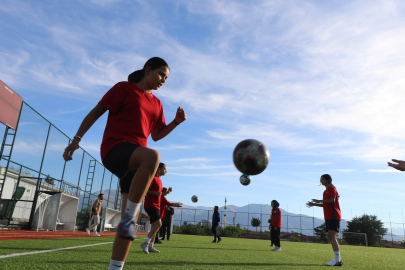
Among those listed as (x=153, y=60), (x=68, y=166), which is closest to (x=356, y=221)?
(x=68, y=166)

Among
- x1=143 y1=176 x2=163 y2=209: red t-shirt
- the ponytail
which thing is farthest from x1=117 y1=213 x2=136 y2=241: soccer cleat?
x1=143 y1=176 x2=163 y2=209: red t-shirt

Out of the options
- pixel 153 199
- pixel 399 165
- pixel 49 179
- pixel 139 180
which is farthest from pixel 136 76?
pixel 49 179

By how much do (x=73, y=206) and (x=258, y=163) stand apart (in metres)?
12.6

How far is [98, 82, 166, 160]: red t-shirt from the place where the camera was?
2.02 metres

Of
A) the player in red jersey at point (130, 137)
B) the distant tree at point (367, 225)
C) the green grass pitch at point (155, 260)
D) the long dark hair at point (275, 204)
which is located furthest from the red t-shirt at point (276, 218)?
the distant tree at point (367, 225)

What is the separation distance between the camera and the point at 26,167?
494 inches

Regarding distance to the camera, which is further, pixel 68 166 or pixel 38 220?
pixel 68 166

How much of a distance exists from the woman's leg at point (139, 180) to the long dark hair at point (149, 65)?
0.84m

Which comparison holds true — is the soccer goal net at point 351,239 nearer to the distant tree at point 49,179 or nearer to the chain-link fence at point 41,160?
the chain-link fence at point 41,160

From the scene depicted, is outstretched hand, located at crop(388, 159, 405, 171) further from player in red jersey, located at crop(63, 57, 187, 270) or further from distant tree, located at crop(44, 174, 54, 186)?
distant tree, located at crop(44, 174, 54, 186)

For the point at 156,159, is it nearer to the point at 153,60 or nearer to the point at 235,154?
the point at 153,60

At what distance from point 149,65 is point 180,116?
0.70 meters

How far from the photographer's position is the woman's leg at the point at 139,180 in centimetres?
169

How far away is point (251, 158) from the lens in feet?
16.8
